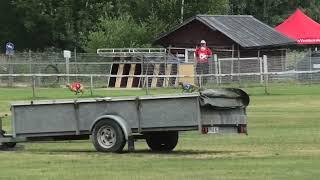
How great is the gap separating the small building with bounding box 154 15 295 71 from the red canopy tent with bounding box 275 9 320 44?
643cm

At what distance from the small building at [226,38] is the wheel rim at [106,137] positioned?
3358cm

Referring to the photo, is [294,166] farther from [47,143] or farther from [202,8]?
[202,8]

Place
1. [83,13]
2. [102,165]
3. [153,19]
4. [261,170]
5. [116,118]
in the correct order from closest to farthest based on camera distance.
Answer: [261,170]
[102,165]
[116,118]
[153,19]
[83,13]

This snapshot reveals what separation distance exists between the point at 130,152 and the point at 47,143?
3258 mm

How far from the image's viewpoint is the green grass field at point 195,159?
11.6m

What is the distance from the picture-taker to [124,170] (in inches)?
476

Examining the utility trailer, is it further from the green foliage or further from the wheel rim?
the green foliage

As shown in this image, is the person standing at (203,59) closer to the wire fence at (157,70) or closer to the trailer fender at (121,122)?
the wire fence at (157,70)

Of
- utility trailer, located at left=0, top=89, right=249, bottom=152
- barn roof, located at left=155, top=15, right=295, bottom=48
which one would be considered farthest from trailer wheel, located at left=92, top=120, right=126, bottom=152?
barn roof, located at left=155, top=15, right=295, bottom=48

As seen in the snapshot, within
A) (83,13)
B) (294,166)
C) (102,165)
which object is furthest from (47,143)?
(83,13)

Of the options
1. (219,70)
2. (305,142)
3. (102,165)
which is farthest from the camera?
(219,70)

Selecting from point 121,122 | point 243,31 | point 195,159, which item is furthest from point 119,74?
point 195,159

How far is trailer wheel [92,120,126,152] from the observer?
14.6 metres

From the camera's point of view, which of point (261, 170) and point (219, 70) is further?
point (219, 70)
